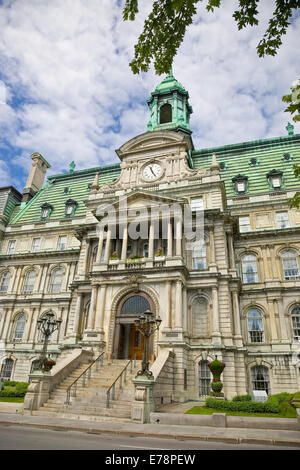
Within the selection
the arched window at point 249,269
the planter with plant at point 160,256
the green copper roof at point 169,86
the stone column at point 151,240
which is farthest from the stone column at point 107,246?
the green copper roof at point 169,86

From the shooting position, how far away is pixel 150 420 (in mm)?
15969

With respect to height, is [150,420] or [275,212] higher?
[275,212]

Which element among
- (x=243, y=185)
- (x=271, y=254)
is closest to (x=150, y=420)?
(x=271, y=254)

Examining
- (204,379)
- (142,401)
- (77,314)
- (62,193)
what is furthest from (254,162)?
(142,401)

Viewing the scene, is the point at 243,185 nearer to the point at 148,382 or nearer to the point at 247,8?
the point at 148,382

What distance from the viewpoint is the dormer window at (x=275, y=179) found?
36312 mm

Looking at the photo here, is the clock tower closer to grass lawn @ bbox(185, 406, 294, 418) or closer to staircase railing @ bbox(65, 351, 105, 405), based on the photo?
staircase railing @ bbox(65, 351, 105, 405)

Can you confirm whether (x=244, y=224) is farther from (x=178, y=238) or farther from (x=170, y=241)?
(x=170, y=241)

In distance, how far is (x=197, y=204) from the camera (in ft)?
107

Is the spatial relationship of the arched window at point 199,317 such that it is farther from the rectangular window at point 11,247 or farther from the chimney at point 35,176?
the chimney at point 35,176

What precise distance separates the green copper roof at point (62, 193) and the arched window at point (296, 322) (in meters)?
28.0

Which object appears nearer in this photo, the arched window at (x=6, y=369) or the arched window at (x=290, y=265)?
the arched window at (x=290, y=265)
